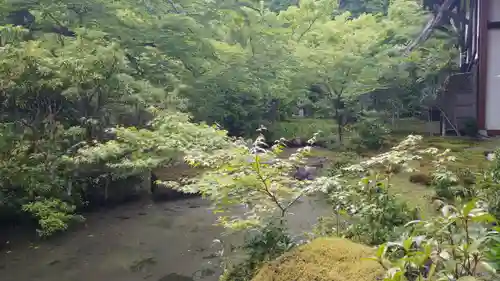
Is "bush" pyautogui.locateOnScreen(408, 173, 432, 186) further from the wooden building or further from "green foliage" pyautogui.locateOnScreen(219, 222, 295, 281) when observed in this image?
"green foliage" pyautogui.locateOnScreen(219, 222, 295, 281)

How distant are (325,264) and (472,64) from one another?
40.0 ft

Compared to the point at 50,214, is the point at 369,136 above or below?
below

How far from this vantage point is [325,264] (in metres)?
3.65

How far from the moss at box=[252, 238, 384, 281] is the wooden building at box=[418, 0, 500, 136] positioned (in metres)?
9.88

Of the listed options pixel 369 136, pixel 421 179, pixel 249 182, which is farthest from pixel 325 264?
pixel 369 136

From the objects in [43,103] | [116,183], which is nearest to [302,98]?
[116,183]

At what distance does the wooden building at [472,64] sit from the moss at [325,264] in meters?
9.88

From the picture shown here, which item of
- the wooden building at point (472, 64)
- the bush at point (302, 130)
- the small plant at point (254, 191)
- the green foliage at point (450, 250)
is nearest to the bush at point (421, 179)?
the wooden building at point (472, 64)

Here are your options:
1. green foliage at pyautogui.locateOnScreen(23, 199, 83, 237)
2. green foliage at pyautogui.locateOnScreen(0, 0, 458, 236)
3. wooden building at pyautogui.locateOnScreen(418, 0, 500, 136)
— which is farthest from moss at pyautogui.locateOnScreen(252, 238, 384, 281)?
wooden building at pyautogui.locateOnScreen(418, 0, 500, 136)

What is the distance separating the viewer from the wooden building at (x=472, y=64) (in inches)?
443

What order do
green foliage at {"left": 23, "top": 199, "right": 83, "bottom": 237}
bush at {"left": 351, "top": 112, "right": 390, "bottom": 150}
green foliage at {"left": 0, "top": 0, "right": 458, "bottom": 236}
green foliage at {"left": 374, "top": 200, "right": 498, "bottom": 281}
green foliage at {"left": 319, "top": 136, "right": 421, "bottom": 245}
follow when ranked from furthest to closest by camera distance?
bush at {"left": 351, "top": 112, "right": 390, "bottom": 150} < green foliage at {"left": 0, "top": 0, "right": 458, "bottom": 236} < green foliage at {"left": 23, "top": 199, "right": 83, "bottom": 237} < green foliage at {"left": 319, "top": 136, "right": 421, "bottom": 245} < green foliage at {"left": 374, "top": 200, "right": 498, "bottom": 281}

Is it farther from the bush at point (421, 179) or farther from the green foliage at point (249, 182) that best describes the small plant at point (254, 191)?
the bush at point (421, 179)

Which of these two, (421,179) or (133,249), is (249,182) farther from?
(421,179)

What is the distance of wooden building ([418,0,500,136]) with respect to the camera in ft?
36.9
